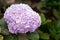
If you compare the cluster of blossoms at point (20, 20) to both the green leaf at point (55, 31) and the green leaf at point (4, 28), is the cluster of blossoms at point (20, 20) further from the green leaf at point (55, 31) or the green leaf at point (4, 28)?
the green leaf at point (55, 31)

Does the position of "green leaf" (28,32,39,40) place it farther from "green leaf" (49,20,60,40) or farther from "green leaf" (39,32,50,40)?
"green leaf" (49,20,60,40)

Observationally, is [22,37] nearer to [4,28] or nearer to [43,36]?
[4,28]

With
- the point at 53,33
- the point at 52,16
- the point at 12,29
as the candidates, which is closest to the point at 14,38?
the point at 12,29

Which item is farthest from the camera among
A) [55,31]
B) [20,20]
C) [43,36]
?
[55,31]

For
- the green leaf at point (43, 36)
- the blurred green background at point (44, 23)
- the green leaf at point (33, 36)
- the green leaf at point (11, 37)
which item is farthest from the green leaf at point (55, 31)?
the green leaf at point (11, 37)

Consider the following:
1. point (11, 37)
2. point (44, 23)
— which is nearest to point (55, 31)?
point (44, 23)

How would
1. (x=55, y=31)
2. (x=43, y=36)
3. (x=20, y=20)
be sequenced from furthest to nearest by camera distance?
(x=55, y=31), (x=43, y=36), (x=20, y=20)

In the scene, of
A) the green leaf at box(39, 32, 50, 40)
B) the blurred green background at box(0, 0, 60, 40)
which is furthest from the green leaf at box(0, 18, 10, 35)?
the green leaf at box(39, 32, 50, 40)
